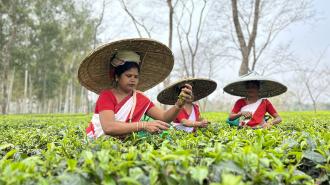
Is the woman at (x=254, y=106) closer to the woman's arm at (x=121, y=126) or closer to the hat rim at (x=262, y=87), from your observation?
the hat rim at (x=262, y=87)

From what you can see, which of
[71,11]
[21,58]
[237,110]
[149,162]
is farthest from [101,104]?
[71,11]

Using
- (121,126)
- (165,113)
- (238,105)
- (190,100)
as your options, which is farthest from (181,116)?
(121,126)

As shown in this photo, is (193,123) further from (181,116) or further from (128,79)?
(128,79)

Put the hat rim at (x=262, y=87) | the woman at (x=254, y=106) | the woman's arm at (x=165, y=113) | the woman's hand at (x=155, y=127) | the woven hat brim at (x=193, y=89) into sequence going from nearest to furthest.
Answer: the woman's hand at (x=155, y=127)
the woman's arm at (x=165, y=113)
the woven hat brim at (x=193, y=89)
the woman at (x=254, y=106)
the hat rim at (x=262, y=87)

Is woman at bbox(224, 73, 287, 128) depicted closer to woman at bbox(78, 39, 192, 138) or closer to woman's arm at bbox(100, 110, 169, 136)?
woman at bbox(78, 39, 192, 138)

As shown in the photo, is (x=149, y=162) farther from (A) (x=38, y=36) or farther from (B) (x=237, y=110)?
(A) (x=38, y=36)

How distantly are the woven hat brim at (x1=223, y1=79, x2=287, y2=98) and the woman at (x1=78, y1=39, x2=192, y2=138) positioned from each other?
2.19 metres

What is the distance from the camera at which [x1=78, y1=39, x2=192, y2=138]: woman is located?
2.83 metres

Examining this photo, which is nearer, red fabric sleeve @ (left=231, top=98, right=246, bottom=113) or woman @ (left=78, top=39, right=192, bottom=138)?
woman @ (left=78, top=39, right=192, bottom=138)

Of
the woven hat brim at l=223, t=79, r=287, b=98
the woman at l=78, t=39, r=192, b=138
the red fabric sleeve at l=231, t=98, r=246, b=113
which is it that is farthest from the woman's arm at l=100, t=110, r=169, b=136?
the woven hat brim at l=223, t=79, r=287, b=98

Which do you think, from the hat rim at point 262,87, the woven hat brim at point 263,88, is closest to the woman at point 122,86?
the hat rim at point 262,87

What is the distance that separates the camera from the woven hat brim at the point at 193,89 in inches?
179

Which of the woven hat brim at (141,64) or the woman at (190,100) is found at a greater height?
the woven hat brim at (141,64)

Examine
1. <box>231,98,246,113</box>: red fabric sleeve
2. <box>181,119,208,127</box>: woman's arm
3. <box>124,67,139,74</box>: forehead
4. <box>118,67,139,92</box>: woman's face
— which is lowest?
<box>181,119,208,127</box>: woman's arm
